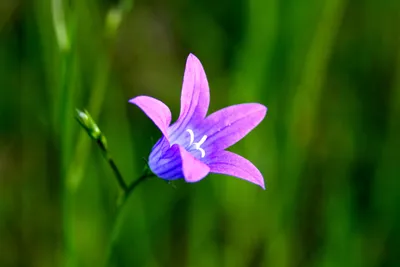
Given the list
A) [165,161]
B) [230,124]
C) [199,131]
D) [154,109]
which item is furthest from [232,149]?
[154,109]

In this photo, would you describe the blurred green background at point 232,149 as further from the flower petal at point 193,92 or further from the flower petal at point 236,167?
the flower petal at point 236,167

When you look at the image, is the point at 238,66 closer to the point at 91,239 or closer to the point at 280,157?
the point at 280,157

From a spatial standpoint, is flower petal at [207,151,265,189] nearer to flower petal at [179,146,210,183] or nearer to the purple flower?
the purple flower

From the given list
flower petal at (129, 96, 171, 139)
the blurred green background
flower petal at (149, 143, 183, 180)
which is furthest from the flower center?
the blurred green background

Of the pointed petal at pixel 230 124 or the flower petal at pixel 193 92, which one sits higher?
the flower petal at pixel 193 92

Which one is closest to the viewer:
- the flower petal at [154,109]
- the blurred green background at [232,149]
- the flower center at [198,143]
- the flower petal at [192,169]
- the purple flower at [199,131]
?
the flower petal at [192,169]

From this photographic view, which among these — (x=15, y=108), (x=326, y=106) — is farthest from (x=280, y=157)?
(x=15, y=108)

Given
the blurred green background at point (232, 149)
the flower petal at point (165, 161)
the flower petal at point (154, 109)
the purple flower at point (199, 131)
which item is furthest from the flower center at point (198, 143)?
the blurred green background at point (232, 149)
